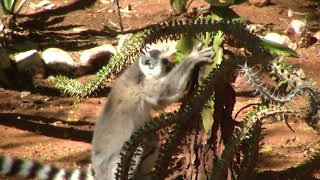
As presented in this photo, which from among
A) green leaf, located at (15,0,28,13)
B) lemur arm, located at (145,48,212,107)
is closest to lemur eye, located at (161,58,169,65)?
lemur arm, located at (145,48,212,107)

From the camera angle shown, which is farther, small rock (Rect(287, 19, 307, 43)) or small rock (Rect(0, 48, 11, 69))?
small rock (Rect(287, 19, 307, 43))

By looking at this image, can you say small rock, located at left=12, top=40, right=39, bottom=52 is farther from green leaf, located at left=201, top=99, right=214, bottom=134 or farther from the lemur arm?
green leaf, located at left=201, top=99, right=214, bottom=134

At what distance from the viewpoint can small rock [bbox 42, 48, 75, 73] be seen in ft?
20.1

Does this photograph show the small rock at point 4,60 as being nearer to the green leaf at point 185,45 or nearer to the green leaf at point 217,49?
the green leaf at point 185,45

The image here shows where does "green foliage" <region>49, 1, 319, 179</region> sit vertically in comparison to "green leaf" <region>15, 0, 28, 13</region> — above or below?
above

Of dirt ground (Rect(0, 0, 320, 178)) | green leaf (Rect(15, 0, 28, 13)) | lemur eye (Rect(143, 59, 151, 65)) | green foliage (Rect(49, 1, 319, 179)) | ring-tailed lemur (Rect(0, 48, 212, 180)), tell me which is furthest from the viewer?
green leaf (Rect(15, 0, 28, 13))

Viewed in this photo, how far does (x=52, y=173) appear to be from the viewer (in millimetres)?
3830

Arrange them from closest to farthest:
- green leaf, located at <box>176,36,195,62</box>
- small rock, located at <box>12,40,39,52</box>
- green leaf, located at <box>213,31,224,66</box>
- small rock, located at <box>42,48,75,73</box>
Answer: green leaf, located at <box>213,31,224,66</box> → green leaf, located at <box>176,36,195,62</box> → small rock, located at <box>42,48,75,73</box> → small rock, located at <box>12,40,39,52</box>

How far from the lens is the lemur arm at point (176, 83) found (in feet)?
9.64

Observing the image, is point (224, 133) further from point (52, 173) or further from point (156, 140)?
point (52, 173)

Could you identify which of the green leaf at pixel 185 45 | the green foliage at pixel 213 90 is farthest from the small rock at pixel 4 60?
the green foliage at pixel 213 90

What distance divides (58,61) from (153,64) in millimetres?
2408

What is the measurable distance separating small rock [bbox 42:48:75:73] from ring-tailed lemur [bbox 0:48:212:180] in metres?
2.18

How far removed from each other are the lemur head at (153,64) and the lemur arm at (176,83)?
0.06m
